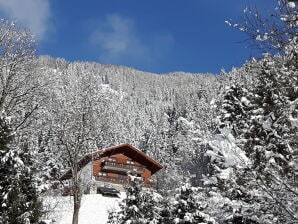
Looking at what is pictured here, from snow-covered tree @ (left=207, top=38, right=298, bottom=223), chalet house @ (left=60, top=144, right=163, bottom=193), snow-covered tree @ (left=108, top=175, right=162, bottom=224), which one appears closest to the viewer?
snow-covered tree @ (left=207, top=38, right=298, bottom=223)

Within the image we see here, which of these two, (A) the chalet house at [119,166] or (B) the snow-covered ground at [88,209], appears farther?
(A) the chalet house at [119,166]

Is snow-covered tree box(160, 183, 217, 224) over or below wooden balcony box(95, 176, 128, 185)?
below

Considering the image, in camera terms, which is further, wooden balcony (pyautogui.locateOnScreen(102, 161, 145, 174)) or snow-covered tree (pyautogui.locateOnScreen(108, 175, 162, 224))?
wooden balcony (pyautogui.locateOnScreen(102, 161, 145, 174))

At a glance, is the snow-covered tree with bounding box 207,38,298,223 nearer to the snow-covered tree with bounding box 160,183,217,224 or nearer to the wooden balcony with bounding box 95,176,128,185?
the snow-covered tree with bounding box 160,183,217,224

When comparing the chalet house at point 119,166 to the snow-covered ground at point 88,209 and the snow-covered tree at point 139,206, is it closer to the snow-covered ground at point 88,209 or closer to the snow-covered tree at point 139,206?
the snow-covered ground at point 88,209

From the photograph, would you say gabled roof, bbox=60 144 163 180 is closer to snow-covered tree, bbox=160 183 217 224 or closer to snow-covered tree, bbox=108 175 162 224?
snow-covered tree, bbox=108 175 162 224

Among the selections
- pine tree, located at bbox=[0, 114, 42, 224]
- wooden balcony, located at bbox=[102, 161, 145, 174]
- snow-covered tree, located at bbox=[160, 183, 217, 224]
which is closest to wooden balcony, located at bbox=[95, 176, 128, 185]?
wooden balcony, located at bbox=[102, 161, 145, 174]

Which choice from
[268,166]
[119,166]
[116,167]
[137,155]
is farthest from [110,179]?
[268,166]

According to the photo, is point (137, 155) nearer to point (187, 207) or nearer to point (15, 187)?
point (187, 207)

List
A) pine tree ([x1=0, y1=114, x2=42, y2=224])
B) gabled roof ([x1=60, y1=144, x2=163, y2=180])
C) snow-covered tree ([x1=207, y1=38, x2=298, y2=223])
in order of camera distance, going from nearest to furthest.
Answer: snow-covered tree ([x1=207, y1=38, x2=298, y2=223]) < pine tree ([x1=0, y1=114, x2=42, y2=224]) < gabled roof ([x1=60, y1=144, x2=163, y2=180])

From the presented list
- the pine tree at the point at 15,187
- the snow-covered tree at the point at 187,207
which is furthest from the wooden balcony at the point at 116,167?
the pine tree at the point at 15,187

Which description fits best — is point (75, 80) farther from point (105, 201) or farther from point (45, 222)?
point (45, 222)

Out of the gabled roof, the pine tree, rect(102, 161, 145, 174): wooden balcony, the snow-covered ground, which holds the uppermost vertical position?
the gabled roof

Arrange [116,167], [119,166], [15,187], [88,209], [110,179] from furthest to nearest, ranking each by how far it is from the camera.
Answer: [119,166] → [116,167] → [110,179] → [88,209] → [15,187]
